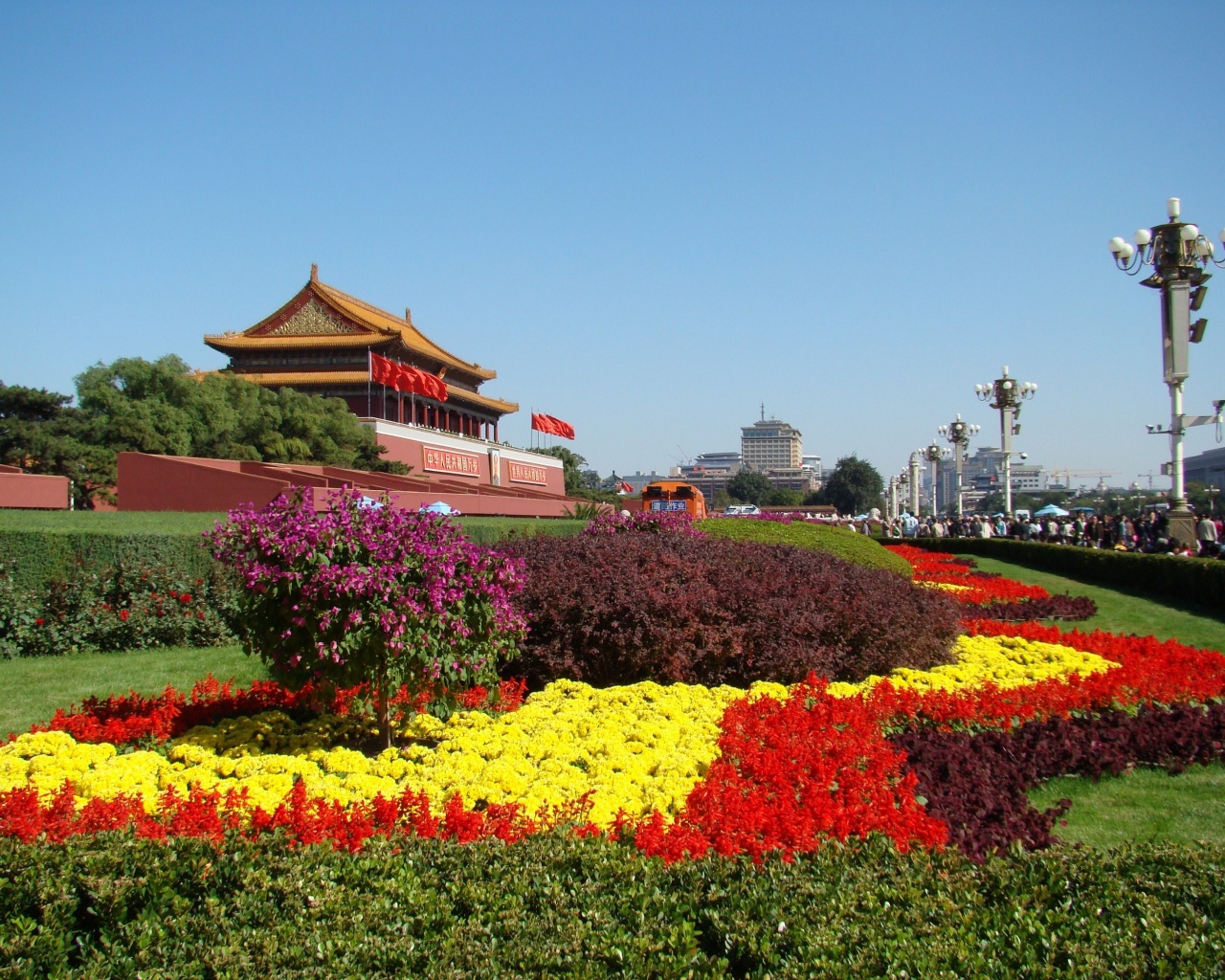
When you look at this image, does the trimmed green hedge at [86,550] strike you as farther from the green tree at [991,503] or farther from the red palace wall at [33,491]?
the green tree at [991,503]

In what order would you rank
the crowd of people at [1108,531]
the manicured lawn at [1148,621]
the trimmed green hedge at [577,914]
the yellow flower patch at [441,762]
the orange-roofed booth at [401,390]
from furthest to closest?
the orange-roofed booth at [401,390], the crowd of people at [1108,531], the manicured lawn at [1148,621], the yellow flower patch at [441,762], the trimmed green hedge at [577,914]

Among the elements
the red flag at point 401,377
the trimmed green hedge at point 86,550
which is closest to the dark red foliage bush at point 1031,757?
the trimmed green hedge at point 86,550

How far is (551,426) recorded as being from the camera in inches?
1832

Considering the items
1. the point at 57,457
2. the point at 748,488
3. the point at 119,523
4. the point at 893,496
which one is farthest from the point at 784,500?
the point at 119,523

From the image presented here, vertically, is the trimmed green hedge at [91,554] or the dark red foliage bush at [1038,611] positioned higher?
the trimmed green hedge at [91,554]

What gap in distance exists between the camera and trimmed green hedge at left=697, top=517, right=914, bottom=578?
1156 cm

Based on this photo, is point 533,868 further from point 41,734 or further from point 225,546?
point 41,734

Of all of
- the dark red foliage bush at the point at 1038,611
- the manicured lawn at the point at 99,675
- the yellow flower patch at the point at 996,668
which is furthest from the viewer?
the dark red foliage bush at the point at 1038,611

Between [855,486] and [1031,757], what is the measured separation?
3249 inches

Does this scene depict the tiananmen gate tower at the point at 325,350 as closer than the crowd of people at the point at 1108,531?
No

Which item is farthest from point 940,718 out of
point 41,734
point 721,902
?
point 41,734

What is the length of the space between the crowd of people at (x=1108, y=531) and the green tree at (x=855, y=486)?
50.2 metres

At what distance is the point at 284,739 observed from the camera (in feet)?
16.0

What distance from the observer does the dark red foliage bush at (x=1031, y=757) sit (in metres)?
3.83
